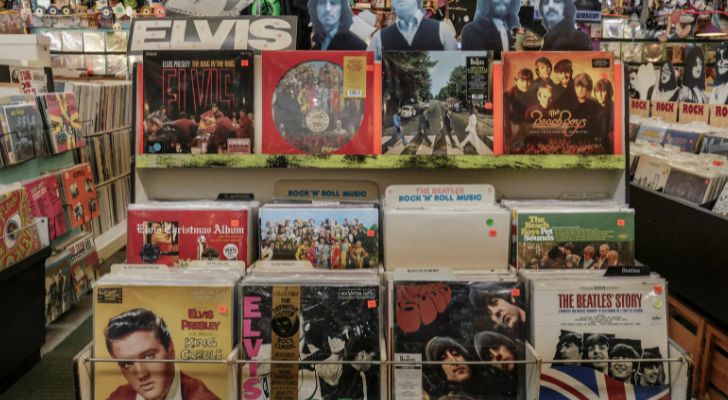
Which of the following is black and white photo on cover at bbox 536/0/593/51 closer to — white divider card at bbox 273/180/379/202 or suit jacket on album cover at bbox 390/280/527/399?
white divider card at bbox 273/180/379/202

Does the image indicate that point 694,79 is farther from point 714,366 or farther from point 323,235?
point 323,235

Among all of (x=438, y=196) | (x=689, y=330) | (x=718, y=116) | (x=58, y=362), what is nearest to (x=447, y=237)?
(x=438, y=196)

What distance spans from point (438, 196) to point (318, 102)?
0.45 m

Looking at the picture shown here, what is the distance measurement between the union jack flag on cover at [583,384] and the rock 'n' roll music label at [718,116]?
3.68m

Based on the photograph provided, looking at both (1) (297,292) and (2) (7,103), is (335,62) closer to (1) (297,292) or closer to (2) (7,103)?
(1) (297,292)

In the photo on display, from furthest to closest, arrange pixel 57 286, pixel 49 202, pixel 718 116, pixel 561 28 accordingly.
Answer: pixel 718 116 → pixel 57 286 → pixel 49 202 → pixel 561 28

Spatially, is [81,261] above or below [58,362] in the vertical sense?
above

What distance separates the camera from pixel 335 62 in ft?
6.53

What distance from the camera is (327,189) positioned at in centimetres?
209

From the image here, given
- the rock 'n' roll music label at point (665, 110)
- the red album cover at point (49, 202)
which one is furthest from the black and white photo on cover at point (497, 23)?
the rock 'n' roll music label at point (665, 110)

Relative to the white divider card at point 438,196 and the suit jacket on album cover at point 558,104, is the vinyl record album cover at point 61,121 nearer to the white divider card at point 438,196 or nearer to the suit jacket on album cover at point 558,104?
the white divider card at point 438,196

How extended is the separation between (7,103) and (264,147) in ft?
8.37

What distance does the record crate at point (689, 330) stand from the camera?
319 cm

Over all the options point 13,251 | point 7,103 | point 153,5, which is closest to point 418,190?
point 13,251
